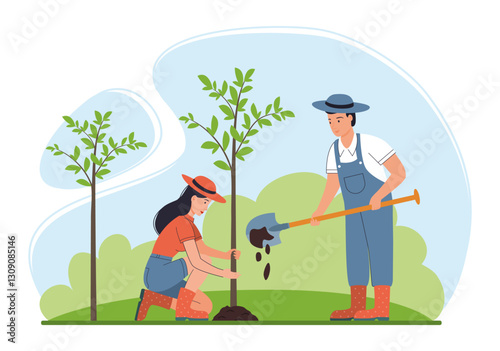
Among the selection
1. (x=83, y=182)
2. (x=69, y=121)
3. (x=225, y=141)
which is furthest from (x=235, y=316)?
(x=69, y=121)

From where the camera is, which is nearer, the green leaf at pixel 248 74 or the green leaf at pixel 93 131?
the green leaf at pixel 248 74

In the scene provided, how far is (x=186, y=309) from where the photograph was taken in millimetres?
8406

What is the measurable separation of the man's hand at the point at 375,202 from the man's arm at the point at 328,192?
0.46m

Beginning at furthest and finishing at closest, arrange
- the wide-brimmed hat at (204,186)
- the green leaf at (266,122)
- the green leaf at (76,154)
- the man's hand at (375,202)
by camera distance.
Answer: the green leaf at (76,154) < the green leaf at (266,122) < the wide-brimmed hat at (204,186) < the man's hand at (375,202)

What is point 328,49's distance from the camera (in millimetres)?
8938

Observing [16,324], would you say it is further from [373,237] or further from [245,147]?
[373,237]

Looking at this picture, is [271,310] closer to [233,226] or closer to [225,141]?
[233,226]

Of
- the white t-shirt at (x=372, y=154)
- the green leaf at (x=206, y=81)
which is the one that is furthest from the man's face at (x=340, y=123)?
the green leaf at (x=206, y=81)

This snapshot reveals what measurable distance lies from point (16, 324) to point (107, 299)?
44.8 inches

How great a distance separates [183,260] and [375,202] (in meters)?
2.30

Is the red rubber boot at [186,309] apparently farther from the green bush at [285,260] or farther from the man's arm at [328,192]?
the man's arm at [328,192]

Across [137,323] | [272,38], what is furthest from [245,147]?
[137,323]

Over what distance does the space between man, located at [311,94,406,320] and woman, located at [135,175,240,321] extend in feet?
4.52

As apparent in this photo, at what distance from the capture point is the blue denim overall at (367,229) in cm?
834
